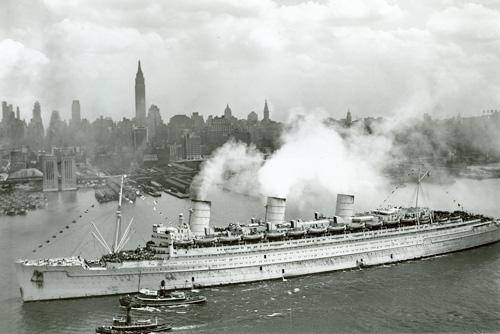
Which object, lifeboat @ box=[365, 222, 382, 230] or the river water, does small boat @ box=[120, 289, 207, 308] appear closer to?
the river water

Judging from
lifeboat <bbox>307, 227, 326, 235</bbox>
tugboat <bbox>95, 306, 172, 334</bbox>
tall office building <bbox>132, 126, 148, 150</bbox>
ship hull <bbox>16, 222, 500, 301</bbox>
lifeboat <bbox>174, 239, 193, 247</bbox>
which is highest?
tall office building <bbox>132, 126, 148, 150</bbox>

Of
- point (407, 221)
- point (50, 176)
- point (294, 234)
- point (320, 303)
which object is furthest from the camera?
point (50, 176)

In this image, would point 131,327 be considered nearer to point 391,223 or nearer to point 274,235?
point 274,235

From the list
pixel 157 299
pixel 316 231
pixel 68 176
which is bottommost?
pixel 157 299

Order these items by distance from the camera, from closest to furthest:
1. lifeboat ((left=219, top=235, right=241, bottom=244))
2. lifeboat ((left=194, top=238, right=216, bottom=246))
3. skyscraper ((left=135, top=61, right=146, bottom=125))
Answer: lifeboat ((left=194, top=238, right=216, bottom=246)), lifeboat ((left=219, top=235, right=241, bottom=244)), skyscraper ((left=135, top=61, right=146, bottom=125))

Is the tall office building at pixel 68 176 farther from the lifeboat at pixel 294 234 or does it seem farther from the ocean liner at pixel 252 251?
the lifeboat at pixel 294 234

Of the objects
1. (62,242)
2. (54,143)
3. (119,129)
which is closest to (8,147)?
(54,143)

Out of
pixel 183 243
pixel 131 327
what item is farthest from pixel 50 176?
pixel 131 327

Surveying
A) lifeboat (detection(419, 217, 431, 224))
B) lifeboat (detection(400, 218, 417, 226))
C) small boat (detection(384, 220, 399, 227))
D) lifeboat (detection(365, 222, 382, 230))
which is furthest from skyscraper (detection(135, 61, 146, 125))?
lifeboat (detection(419, 217, 431, 224))
